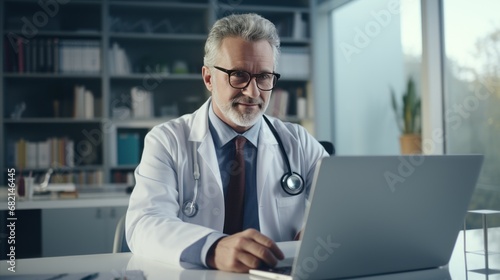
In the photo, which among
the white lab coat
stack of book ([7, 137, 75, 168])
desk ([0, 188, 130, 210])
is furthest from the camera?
stack of book ([7, 137, 75, 168])

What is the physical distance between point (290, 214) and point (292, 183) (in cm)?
10

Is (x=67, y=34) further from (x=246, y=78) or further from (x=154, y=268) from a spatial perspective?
(x=154, y=268)

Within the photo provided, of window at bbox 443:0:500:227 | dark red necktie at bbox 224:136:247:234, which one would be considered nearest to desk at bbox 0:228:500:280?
dark red necktie at bbox 224:136:247:234

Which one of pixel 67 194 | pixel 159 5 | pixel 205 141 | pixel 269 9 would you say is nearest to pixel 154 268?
pixel 205 141

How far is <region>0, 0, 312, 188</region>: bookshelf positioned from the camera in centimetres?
455

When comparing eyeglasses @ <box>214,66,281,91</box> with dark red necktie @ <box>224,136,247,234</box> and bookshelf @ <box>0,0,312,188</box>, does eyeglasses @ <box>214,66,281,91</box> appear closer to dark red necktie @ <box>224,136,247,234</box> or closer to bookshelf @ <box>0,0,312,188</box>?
dark red necktie @ <box>224,136,247,234</box>

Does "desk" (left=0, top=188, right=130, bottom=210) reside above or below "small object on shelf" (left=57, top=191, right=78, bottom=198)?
below

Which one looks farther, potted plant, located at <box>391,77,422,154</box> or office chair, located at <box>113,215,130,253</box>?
potted plant, located at <box>391,77,422,154</box>

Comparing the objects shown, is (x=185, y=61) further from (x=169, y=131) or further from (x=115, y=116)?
(x=169, y=131)

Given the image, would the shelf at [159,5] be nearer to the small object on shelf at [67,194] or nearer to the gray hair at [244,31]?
the small object on shelf at [67,194]

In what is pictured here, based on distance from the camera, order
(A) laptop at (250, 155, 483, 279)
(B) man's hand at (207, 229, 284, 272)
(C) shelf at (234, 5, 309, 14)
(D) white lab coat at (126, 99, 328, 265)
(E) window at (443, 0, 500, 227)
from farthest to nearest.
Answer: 1. (C) shelf at (234, 5, 309, 14)
2. (E) window at (443, 0, 500, 227)
3. (D) white lab coat at (126, 99, 328, 265)
4. (B) man's hand at (207, 229, 284, 272)
5. (A) laptop at (250, 155, 483, 279)

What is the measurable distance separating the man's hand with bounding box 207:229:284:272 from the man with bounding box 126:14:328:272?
0.42 meters

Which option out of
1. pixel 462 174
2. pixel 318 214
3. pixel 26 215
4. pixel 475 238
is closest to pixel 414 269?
pixel 462 174

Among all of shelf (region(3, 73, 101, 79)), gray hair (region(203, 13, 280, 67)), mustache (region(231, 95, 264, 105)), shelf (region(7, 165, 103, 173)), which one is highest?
shelf (region(3, 73, 101, 79))
